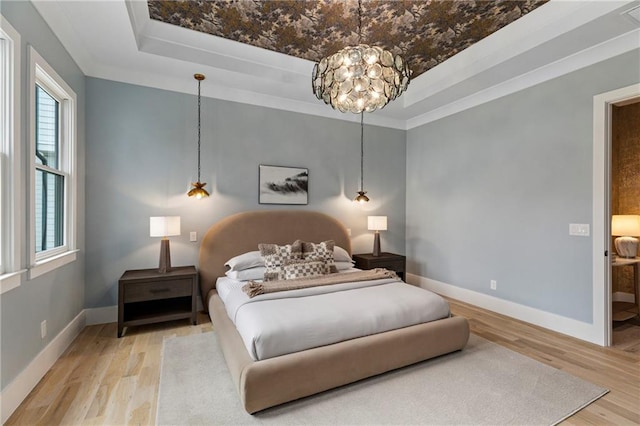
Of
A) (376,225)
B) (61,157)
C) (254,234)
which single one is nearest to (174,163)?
(61,157)

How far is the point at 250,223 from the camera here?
3945 millimetres

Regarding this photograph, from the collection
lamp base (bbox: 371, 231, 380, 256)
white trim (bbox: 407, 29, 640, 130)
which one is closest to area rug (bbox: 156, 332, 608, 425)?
lamp base (bbox: 371, 231, 380, 256)

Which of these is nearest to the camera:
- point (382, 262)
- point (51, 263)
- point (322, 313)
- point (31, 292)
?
point (31, 292)

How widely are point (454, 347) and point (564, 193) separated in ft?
6.65

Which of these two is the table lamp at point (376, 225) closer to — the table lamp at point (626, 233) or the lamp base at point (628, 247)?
the table lamp at point (626, 233)

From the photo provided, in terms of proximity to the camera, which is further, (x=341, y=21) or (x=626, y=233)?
(x=626, y=233)

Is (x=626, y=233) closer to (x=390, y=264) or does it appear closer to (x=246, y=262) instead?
(x=390, y=264)

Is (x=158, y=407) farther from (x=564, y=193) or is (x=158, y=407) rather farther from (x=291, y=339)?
(x=564, y=193)

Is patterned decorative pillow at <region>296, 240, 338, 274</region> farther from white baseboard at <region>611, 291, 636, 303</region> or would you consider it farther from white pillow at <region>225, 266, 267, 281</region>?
white baseboard at <region>611, 291, 636, 303</region>

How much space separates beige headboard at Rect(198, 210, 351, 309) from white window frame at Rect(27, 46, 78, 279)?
4.32ft

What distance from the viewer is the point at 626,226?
353cm

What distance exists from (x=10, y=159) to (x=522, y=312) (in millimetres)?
4845

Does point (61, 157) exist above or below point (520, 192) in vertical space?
above

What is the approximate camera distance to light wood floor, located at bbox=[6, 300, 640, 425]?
185 cm
